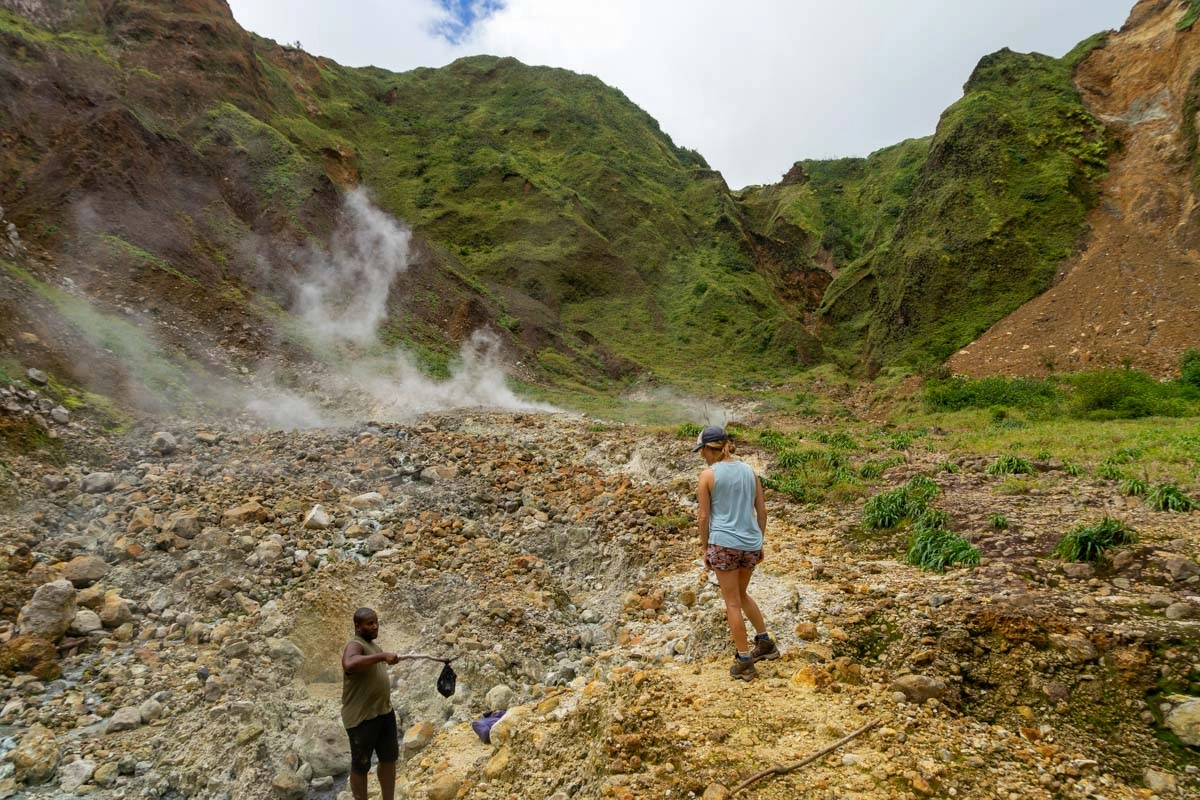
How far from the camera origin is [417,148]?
4197cm

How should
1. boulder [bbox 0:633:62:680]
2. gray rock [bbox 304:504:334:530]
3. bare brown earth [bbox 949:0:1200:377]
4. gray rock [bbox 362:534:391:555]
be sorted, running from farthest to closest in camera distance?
bare brown earth [bbox 949:0:1200:377]
gray rock [bbox 304:504:334:530]
gray rock [bbox 362:534:391:555]
boulder [bbox 0:633:62:680]

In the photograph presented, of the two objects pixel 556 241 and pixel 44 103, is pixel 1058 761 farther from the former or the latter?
pixel 556 241

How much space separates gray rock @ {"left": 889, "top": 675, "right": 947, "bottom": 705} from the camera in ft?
10.1

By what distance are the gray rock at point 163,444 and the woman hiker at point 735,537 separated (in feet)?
28.9

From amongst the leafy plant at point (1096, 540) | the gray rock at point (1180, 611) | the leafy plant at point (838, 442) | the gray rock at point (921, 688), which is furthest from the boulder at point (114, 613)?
the leafy plant at point (838, 442)

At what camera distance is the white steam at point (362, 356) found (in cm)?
1347

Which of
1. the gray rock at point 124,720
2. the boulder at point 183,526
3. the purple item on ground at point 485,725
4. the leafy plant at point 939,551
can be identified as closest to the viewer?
the purple item on ground at point 485,725

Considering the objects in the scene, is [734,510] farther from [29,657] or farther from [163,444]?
[163,444]

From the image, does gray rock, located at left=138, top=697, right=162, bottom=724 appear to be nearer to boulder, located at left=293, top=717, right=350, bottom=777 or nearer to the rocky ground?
the rocky ground

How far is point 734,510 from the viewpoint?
12.4ft

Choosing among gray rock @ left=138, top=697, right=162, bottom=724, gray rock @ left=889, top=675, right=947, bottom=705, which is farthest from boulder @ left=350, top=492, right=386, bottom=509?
gray rock @ left=889, top=675, right=947, bottom=705

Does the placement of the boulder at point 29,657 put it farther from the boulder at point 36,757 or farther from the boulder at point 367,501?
the boulder at point 367,501

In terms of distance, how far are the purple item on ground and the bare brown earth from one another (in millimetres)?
18905

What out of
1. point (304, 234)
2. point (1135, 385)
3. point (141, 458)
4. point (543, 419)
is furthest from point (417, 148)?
point (1135, 385)
